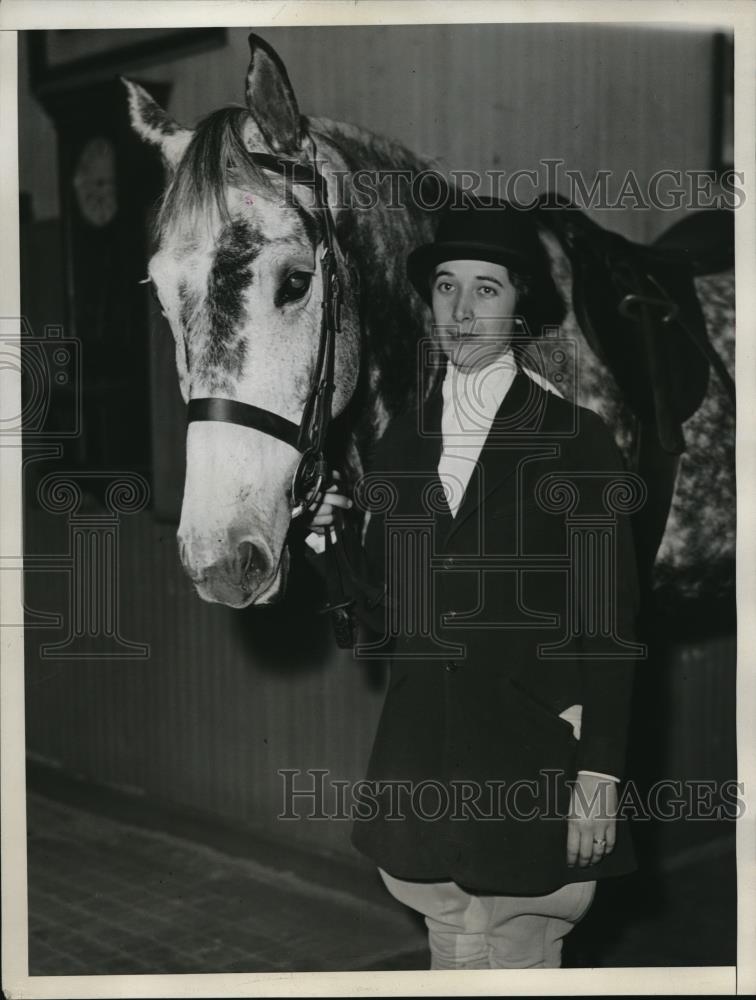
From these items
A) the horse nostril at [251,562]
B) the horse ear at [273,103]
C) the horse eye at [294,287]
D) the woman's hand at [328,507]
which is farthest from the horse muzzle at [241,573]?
the horse ear at [273,103]

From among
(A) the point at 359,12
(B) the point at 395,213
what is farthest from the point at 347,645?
(A) the point at 359,12

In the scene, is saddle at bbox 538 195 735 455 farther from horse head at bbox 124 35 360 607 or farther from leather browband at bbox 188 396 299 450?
leather browband at bbox 188 396 299 450

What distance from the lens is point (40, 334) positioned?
3.23 metres

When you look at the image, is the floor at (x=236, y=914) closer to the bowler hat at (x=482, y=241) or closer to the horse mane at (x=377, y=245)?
the horse mane at (x=377, y=245)

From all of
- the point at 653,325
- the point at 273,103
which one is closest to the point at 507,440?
the point at 653,325

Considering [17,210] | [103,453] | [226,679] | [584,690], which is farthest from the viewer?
[226,679]

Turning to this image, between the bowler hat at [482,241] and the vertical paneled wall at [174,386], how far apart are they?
0.14 m

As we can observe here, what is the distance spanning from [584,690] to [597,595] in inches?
10.9

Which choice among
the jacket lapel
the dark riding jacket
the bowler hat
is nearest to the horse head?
the bowler hat

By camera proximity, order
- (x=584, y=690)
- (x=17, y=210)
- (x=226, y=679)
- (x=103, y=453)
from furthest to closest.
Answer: (x=226, y=679)
(x=103, y=453)
(x=17, y=210)
(x=584, y=690)

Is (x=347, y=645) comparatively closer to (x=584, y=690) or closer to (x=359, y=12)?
(x=584, y=690)

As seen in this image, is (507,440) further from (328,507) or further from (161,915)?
(161,915)

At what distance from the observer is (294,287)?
9.72ft

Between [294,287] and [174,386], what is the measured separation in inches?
28.1
